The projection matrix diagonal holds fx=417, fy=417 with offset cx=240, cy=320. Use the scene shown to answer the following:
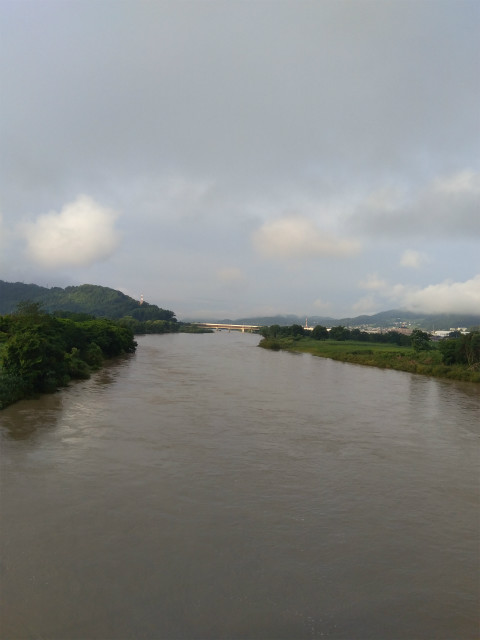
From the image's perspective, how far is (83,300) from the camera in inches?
6437

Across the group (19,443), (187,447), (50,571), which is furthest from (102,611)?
(19,443)

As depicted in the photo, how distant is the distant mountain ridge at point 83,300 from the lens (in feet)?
473

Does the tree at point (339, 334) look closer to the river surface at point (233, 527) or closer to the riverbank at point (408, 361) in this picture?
the riverbank at point (408, 361)

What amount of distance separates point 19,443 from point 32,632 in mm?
8666

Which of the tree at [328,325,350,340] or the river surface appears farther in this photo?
the tree at [328,325,350,340]

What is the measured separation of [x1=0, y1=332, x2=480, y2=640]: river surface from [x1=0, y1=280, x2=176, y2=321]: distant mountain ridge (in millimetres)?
127988

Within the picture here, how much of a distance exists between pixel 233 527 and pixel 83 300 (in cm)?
16737

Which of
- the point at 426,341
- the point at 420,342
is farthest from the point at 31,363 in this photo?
the point at 426,341

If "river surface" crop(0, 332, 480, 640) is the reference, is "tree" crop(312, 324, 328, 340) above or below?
above

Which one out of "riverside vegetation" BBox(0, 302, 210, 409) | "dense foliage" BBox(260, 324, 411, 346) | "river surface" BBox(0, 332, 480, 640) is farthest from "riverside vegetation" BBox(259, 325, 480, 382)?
"riverside vegetation" BBox(0, 302, 210, 409)

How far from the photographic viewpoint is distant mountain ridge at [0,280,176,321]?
144 m

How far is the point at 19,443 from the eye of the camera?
42.2 ft

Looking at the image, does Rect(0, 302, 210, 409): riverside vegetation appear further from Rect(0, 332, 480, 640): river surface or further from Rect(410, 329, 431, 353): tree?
Rect(410, 329, 431, 353): tree

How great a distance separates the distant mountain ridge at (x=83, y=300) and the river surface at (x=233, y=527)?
5039 inches
